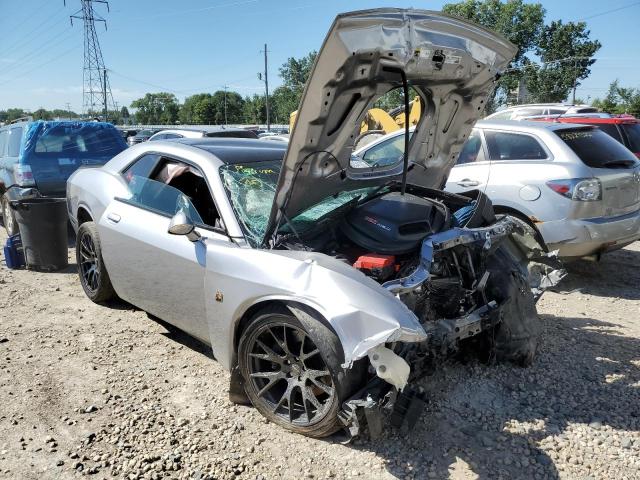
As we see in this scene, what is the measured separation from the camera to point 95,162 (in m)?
8.12

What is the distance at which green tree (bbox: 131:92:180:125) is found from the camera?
338ft

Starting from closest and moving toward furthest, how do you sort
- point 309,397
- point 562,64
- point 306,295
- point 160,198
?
1. point 306,295
2. point 309,397
3. point 160,198
4. point 562,64

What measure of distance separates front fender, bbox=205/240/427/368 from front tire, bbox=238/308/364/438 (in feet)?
0.39

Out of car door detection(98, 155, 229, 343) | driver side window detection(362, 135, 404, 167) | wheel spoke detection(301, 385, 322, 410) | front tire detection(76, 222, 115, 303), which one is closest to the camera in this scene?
wheel spoke detection(301, 385, 322, 410)

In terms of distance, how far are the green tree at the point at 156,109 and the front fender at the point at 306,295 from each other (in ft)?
346

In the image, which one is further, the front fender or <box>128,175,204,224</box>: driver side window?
<box>128,175,204,224</box>: driver side window

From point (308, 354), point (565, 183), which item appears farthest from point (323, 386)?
point (565, 183)

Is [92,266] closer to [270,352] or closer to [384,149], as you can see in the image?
[270,352]

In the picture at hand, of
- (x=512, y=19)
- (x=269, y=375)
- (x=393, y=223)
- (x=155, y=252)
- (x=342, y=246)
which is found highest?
(x=512, y=19)

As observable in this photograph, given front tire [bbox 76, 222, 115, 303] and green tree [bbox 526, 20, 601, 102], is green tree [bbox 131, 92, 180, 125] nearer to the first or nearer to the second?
green tree [bbox 526, 20, 601, 102]

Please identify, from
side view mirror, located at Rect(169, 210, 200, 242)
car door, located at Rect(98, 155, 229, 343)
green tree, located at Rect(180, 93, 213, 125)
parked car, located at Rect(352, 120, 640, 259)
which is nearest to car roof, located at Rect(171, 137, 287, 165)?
car door, located at Rect(98, 155, 229, 343)

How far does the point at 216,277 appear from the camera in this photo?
3.12 metres

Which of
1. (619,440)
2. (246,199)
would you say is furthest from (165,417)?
(619,440)

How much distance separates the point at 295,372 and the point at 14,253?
16.8ft
